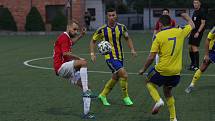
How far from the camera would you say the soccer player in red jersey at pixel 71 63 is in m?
9.08

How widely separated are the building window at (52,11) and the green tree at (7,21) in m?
3.12

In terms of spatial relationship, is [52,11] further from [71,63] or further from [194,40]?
[71,63]

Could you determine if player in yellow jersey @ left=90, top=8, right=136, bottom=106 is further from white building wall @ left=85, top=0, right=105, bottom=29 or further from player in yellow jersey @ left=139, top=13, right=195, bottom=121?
white building wall @ left=85, top=0, right=105, bottom=29

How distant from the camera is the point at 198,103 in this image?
1032 cm

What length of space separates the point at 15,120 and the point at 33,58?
11947 millimetres

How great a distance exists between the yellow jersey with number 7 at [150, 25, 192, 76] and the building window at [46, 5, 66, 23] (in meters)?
38.7

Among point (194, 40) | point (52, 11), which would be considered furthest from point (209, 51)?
point (52, 11)

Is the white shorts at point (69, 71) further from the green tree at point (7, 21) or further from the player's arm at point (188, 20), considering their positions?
the green tree at point (7, 21)

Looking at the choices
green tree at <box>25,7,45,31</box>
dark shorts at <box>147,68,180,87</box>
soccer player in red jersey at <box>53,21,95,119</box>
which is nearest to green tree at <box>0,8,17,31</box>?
green tree at <box>25,7,45,31</box>

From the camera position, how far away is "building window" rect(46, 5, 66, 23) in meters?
46.6

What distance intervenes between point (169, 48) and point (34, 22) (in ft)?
125

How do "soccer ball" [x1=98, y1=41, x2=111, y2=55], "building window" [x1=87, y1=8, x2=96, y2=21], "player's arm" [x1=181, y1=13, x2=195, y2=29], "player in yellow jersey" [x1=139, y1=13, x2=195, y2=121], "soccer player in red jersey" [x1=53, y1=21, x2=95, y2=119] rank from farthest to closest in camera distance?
"building window" [x1=87, y1=8, x2=96, y2=21] → "soccer ball" [x1=98, y1=41, x2=111, y2=55] → "soccer player in red jersey" [x1=53, y1=21, x2=95, y2=119] → "player's arm" [x1=181, y1=13, x2=195, y2=29] → "player in yellow jersey" [x1=139, y1=13, x2=195, y2=121]

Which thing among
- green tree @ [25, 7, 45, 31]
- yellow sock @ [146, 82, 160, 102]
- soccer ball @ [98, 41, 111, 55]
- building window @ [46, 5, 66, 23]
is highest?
soccer ball @ [98, 41, 111, 55]

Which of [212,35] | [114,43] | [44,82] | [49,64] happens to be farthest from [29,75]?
[212,35]
